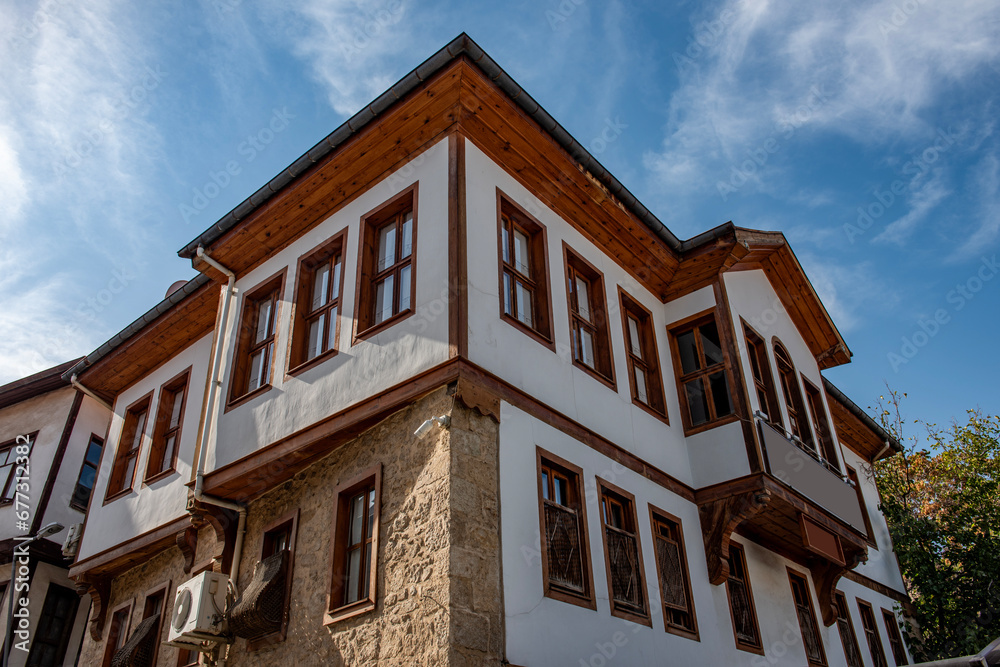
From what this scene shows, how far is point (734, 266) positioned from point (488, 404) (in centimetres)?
615

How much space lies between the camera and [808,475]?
10969mm

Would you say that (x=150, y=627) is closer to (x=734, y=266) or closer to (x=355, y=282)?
(x=355, y=282)

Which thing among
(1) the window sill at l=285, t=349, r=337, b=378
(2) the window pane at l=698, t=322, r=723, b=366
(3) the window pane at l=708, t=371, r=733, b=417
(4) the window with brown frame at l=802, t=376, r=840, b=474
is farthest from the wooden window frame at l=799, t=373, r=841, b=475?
(1) the window sill at l=285, t=349, r=337, b=378

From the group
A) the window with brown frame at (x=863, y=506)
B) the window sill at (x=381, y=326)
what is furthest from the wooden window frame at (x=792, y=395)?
the window sill at (x=381, y=326)

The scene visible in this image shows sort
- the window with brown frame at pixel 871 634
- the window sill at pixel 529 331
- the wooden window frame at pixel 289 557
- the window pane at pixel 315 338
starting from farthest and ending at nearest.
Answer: the window with brown frame at pixel 871 634 < the window pane at pixel 315 338 < the window sill at pixel 529 331 < the wooden window frame at pixel 289 557

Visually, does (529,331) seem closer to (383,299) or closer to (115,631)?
(383,299)

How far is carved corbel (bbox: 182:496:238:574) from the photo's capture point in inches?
362

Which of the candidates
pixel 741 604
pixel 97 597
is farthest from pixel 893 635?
pixel 97 597

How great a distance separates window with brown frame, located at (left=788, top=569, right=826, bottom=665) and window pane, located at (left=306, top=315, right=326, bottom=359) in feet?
25.0

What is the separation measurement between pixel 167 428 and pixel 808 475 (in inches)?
372

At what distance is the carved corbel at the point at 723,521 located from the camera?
9672 millimetres

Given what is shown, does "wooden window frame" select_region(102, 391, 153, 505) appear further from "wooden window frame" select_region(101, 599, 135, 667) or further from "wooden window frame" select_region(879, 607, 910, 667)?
"wooden window frame" select_region(879, 607, 910, 667)

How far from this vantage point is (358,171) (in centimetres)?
983

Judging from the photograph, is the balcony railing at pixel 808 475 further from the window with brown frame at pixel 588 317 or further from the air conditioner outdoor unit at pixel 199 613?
the air conditioner outdoor unit at pixel 199 613
